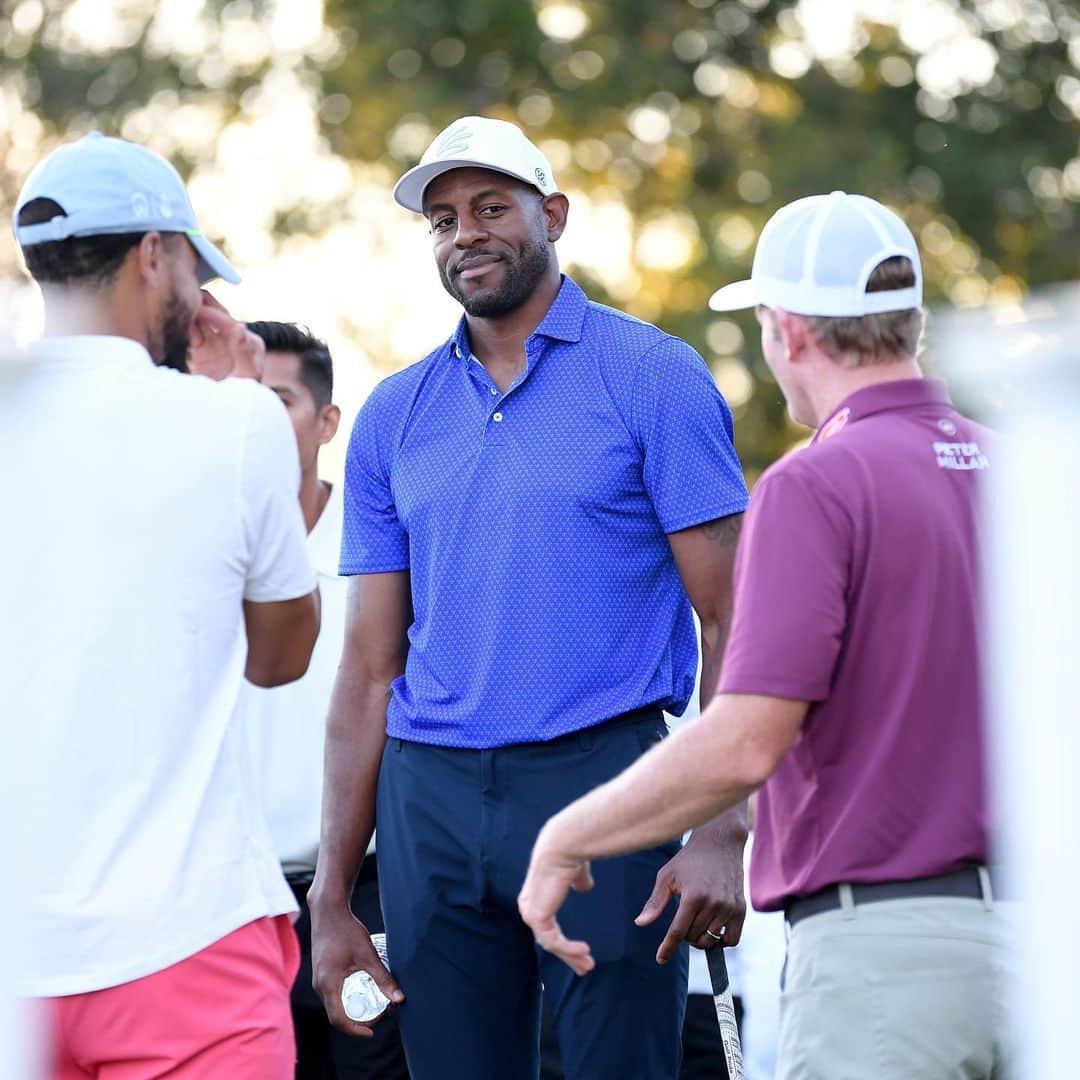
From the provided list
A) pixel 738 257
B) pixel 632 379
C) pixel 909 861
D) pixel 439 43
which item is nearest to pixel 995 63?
pixel 738 257

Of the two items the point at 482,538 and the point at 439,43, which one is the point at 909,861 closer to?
the point at 482,538

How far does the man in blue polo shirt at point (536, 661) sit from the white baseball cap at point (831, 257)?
0.67m

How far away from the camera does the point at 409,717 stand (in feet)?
13.0

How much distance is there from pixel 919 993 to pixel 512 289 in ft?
5.83

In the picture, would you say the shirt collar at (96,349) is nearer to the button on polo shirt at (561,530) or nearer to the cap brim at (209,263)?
the cap brim at (209,263)

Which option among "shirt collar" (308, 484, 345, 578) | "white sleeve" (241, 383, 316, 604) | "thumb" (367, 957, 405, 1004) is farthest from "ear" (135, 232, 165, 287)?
"shirt collar" (308, 484, 345, 578)

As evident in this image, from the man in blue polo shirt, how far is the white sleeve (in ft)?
2.34

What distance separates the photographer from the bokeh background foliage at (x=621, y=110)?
690 inches

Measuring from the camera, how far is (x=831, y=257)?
10.3 feet

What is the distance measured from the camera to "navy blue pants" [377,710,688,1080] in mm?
3756

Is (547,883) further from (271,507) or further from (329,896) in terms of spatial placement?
(329,896)

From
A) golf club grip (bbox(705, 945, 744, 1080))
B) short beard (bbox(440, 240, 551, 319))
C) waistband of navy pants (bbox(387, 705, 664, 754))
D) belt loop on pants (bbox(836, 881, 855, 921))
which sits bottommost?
golf club grip (bbox(705, 945, 744, 1080))

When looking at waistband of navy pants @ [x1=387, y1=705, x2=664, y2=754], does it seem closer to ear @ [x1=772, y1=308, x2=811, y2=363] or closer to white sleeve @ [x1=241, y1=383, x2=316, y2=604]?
white sleeve @ [x1=241, y1=383, x2=316, y2=604]

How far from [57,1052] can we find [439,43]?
50.5 ft
